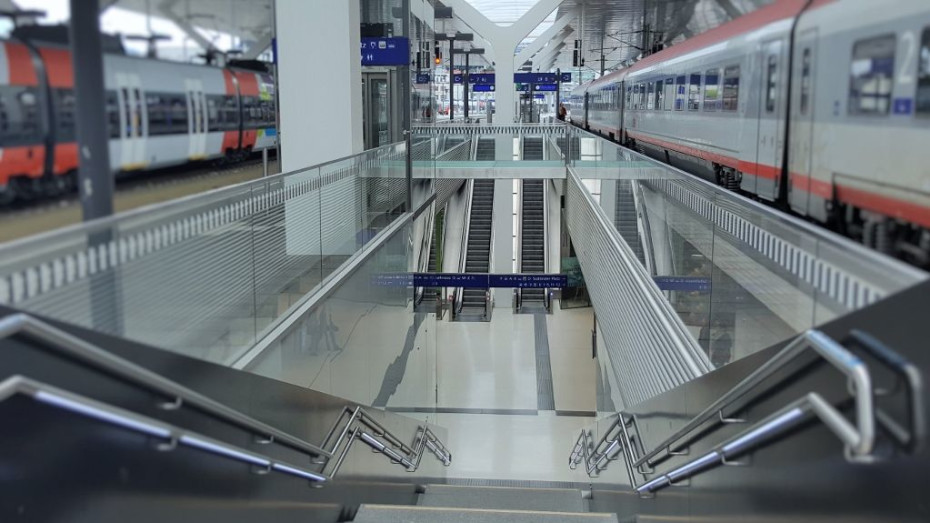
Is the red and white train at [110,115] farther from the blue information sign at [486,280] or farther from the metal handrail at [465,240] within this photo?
the metal handrail at [465,240]

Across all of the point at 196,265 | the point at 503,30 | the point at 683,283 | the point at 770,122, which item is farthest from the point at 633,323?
the point at 503,30

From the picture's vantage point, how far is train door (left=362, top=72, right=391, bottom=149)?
20906 mm

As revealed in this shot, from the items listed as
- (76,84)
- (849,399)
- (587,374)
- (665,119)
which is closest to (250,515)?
(76,84)

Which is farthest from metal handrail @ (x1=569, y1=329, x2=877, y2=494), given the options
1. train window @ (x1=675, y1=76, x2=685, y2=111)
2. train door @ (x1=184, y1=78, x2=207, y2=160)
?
Answer: train window @ (x1=675, y1=76, x2=685, y2=111)

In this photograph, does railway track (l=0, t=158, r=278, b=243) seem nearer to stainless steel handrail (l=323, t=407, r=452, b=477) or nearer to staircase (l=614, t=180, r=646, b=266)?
stainless steel handrail (l=323, t=407, r=452, b=477)

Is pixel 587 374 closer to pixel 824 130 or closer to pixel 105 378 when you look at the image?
pixel 824 130

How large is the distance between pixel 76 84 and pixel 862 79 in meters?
4.99

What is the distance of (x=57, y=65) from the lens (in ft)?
14.1

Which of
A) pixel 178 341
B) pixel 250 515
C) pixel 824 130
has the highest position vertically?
pixel 824 130

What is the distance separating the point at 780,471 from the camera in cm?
362

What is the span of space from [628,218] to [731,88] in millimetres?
1873

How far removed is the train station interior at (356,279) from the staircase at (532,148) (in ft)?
25.6

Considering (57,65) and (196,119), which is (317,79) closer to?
(196,119)

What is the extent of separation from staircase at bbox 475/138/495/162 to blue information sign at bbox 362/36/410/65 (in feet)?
20.8
